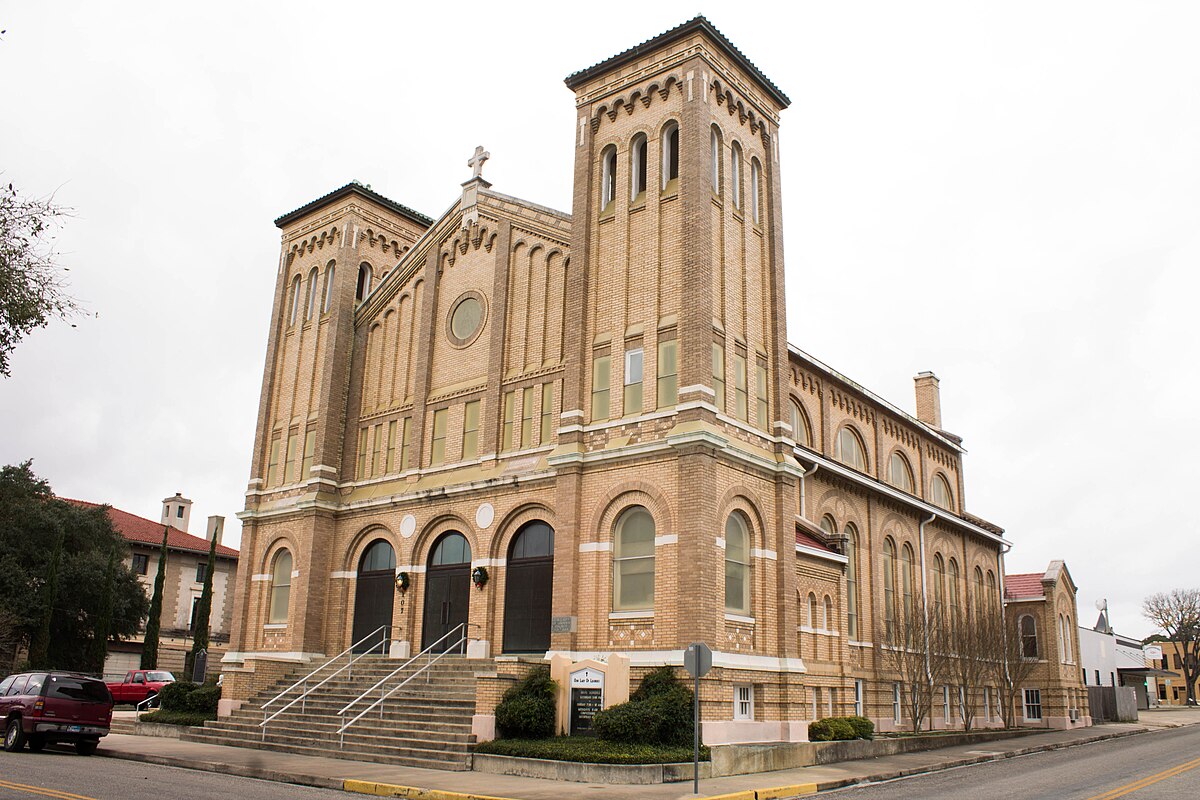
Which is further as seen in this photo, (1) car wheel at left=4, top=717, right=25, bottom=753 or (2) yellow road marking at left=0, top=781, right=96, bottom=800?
(1) car wheel at left=4, top=717, right=25, bottom=753

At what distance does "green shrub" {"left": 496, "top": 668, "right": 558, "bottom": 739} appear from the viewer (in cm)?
2103

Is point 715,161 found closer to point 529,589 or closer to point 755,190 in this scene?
point 755,190

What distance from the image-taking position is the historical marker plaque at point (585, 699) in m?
21.2

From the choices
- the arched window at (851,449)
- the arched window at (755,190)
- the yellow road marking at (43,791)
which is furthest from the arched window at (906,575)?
the yellow road marking at (43,791)

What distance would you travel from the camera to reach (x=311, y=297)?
3553 cm

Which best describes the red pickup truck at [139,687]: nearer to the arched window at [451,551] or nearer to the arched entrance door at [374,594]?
the arched entrance door at [374,594]

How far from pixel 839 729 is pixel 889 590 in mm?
11823

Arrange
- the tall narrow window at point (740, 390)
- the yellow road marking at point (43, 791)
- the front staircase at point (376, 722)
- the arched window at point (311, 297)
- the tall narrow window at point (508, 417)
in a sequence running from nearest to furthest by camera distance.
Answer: the yellow road marking at point (43, 791)
the front staircase at point (376, 722)
the tall narrow window at point (740, 390)
the tall narrow window at point (508, 417)
the arched window at point (311, 297)

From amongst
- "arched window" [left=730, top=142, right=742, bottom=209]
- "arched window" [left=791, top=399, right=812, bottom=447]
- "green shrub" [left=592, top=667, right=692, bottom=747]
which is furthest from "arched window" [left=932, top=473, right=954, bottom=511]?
"green shrub" [left=592, top=667, right=692, bottom=747]

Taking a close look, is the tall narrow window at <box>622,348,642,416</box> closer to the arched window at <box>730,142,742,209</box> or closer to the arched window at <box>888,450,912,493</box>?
the arched window at <box>730,142,742,209</box>

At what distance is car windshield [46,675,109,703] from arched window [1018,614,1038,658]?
123 feet

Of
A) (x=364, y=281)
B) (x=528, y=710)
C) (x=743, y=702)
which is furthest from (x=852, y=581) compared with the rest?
(x=364, y=281)

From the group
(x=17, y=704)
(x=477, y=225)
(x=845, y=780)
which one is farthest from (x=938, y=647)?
(x=17, y=704)

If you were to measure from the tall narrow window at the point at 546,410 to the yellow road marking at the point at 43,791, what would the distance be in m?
14.7
